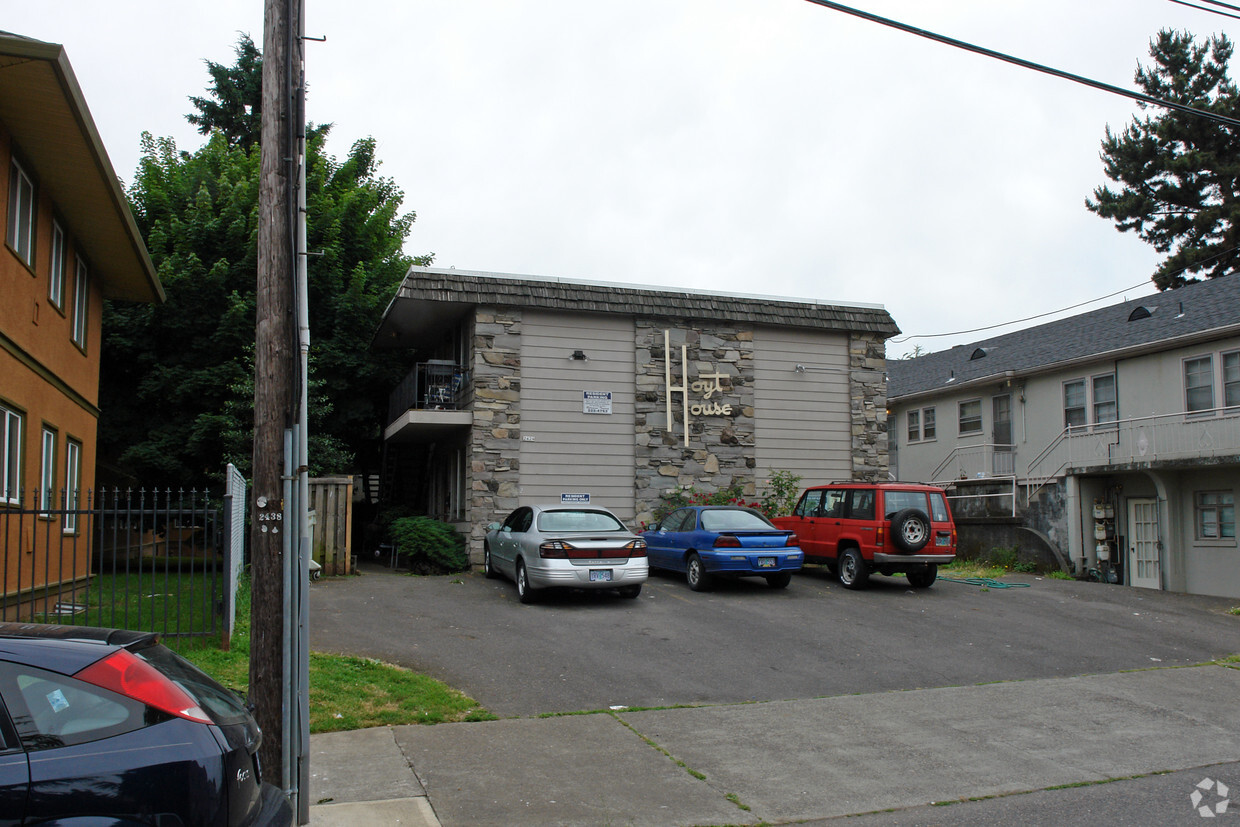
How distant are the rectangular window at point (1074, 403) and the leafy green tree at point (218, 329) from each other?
55.3 feet

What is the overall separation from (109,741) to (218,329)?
18913 mm

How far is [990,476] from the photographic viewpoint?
2558cm

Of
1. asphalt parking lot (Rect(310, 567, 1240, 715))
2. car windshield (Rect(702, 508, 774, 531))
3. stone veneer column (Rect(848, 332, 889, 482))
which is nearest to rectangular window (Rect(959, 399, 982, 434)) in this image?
stone veneer column (Rect(848, 332, 889, 482))

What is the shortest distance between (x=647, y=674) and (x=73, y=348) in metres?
11.0

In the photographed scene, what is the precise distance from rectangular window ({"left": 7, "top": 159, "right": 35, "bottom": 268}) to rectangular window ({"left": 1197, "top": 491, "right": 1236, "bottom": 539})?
21.6 m

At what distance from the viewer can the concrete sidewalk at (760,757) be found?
6035 millimetres

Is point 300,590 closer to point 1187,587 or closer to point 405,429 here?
point 405,429

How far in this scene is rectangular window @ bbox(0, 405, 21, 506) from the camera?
11008 mm

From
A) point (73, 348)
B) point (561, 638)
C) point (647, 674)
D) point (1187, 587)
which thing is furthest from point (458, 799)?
point (1187, 587)

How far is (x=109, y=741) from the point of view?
138 inches

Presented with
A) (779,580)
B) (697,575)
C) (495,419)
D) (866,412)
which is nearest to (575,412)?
(495,419)

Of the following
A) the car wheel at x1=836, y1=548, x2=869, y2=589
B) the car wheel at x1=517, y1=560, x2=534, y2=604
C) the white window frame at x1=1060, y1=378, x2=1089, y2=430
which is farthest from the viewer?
the white window frame at x1=1060, y1=378, x2=1089, y2=430

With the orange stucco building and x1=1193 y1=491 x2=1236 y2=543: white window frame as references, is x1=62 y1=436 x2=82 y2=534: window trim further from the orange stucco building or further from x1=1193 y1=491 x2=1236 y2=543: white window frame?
x1=1193 y1=491 x2=1236 y2=543: white window frame

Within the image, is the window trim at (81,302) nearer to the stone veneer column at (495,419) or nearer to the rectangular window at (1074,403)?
the stone veneer column at (495,419)
